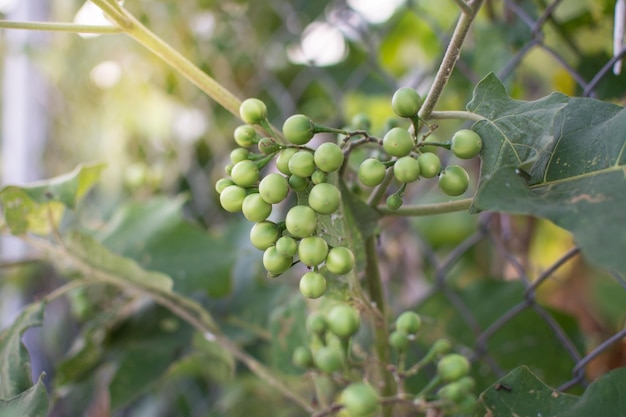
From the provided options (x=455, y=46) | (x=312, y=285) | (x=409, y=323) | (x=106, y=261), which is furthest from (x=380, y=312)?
(x=106, y=261)

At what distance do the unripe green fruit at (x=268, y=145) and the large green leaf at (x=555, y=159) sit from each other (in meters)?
0.16

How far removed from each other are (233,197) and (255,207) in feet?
0.09

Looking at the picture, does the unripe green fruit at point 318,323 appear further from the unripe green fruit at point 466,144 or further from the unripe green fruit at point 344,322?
the unripe green fruit at point 466,144

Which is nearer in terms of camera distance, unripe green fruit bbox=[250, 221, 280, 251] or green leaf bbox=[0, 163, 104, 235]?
unripe green fruit bbox=[250, 221, 280, 251]

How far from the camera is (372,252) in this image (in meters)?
0.56

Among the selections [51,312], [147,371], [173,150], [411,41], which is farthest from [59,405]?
[411,41]

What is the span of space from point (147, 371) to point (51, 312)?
68cm

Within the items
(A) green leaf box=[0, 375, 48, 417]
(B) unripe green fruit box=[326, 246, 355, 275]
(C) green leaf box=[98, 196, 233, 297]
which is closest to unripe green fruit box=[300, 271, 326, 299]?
(B) unripe green fruit box=[326, 246, 355, 275]

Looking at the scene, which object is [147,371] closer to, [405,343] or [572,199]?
[405,343]

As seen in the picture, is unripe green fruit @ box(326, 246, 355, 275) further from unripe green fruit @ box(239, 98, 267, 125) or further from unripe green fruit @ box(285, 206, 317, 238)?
unripe green fruit @ box(239, 98, 267, 125)

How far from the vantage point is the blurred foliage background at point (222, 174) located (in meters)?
0.80

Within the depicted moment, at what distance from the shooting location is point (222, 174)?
144 cm

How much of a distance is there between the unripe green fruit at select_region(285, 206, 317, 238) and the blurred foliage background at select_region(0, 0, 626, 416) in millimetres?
301

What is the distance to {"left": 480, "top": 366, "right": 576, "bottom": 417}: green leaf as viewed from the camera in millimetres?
466
